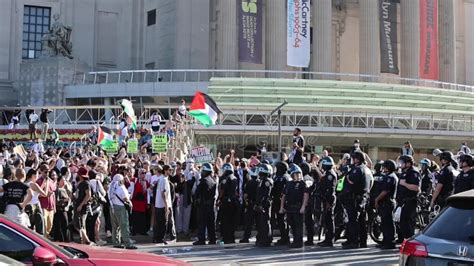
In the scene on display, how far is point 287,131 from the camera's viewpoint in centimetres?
3750

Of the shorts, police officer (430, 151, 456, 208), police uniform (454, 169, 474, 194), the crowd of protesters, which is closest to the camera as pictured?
police uniform (454, 169, 474, 194)

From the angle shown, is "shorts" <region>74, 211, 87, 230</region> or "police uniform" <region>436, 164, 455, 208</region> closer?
"police uniform" <region>436, 164, 455, 208</region>

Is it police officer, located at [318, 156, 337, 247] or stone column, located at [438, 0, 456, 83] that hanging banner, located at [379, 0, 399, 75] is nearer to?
stone column, located at [438, 0, 456, 83]

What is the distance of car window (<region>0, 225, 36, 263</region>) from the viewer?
252 inches

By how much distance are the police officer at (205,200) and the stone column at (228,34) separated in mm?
30360

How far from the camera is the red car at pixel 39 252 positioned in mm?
6146

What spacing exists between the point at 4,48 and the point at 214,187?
43.2 metres

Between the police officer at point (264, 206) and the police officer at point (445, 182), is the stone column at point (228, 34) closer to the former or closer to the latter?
the police officer at point (264, 206)

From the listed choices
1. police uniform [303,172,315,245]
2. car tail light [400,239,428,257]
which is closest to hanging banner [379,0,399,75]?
police uniform [303,172,315,245]

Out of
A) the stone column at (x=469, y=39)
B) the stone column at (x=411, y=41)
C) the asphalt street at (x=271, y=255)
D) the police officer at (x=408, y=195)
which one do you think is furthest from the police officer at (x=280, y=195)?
the stone column at (x=469, y=39)

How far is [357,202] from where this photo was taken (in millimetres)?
14562

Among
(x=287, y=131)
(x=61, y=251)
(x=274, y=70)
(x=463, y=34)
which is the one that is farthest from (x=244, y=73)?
(x=61, y=251)

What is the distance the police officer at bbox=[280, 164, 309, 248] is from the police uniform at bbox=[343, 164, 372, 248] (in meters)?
0.95

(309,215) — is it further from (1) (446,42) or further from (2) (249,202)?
(1) (446,42)
